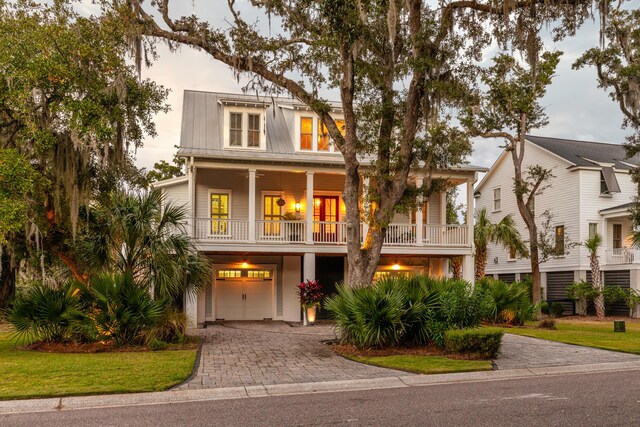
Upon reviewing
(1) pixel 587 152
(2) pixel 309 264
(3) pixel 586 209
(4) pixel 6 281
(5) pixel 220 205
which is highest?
(1) pixel 587 152

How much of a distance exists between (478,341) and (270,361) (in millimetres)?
4199

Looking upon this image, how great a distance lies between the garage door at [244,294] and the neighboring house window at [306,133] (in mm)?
5139

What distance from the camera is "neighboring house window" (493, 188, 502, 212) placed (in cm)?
3297

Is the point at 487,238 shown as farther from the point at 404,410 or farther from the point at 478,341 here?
the point at 404,410

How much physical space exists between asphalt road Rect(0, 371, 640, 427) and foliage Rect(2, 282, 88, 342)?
5.90 m

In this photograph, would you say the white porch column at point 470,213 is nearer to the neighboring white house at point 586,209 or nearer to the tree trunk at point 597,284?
the tree trunk at point 597,284

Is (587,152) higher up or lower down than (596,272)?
higher up

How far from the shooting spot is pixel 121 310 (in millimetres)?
12555

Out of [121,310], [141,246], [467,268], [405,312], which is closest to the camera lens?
[405,312]

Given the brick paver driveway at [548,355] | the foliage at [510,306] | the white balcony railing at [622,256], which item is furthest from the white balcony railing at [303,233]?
the white balcony railing at [622,256]

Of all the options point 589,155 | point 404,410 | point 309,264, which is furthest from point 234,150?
point 589,155

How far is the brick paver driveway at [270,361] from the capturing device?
31.3ft

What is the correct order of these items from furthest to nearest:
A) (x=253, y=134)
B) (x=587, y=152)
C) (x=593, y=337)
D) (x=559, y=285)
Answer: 1. (x=587, y=152)
2. (x=559, y=285)
3. (x=253, y=134)
4. (x=593, y=337)

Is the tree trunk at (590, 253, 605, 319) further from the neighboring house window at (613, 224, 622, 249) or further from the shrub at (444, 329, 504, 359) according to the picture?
the shrub at (444, 329, 504, 359)
